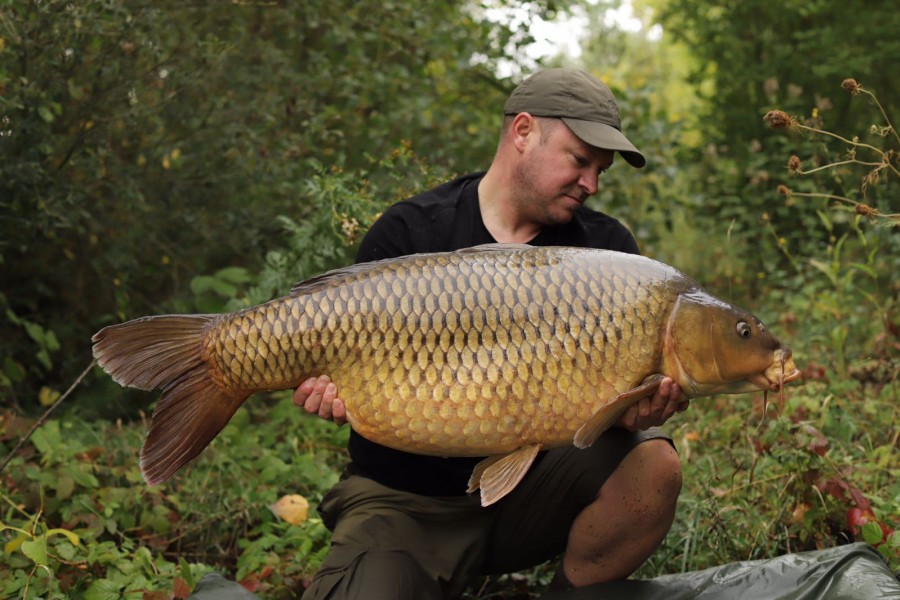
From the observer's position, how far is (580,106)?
87.1 inches

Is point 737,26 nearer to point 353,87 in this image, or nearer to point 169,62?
point 353,87

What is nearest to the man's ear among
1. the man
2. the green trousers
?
the man

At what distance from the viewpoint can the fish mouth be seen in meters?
1.86

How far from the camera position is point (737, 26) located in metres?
6.26

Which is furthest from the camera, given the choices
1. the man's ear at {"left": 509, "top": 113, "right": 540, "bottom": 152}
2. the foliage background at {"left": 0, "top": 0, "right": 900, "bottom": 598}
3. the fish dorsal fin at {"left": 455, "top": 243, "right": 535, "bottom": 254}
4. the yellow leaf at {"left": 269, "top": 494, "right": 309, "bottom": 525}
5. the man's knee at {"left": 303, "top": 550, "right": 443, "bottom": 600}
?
the yellow leaf at {"left": 269, "top": 494, "right": 309, "bottom": 525}

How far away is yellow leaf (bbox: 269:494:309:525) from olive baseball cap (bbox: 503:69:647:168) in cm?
118

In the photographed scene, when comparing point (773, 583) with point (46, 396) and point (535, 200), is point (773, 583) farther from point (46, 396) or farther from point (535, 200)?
point (46, 396)

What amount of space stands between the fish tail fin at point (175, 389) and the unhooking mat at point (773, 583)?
0.43 metres

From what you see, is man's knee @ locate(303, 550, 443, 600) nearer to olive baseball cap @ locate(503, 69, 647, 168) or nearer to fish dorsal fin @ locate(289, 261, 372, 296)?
fish dorsal fin @ locate(289, 261, 372, 296)

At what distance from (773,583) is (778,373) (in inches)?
18.1

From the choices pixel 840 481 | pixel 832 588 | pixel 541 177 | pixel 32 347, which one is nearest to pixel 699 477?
pixel 840 481

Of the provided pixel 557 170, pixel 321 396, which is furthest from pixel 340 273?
pixel 557 170

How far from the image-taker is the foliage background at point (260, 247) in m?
2.44

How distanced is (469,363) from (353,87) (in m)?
2.41
